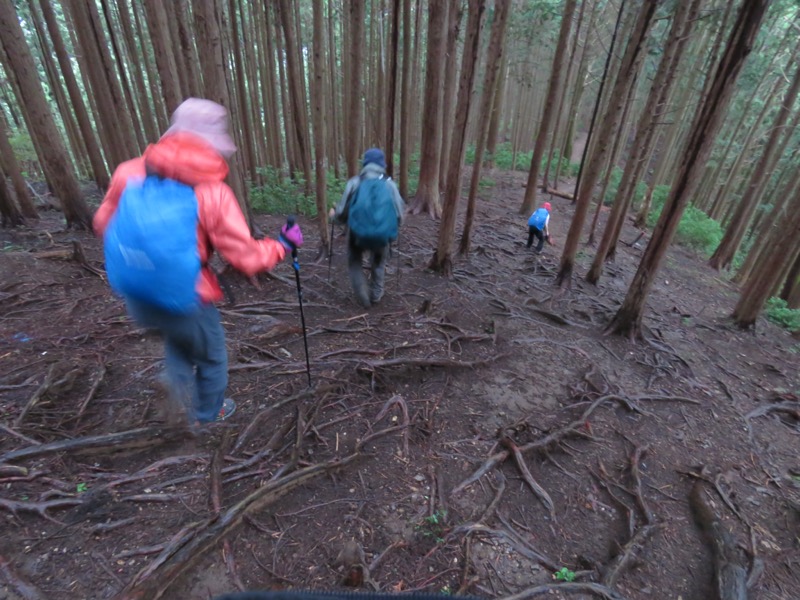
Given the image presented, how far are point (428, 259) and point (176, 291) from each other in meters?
6.32

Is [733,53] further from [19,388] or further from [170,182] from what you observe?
[19,388]

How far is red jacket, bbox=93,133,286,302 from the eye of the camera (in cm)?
223

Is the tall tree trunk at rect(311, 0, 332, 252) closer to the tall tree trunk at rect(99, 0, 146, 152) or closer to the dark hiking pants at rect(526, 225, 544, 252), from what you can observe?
the tall tree trunk at rect(99, 0, 146, 152)

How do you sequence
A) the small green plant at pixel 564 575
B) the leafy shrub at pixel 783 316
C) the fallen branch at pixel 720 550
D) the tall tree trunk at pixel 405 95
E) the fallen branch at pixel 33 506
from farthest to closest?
1. the tall tree trunk at pixel 405 95
2. the leafy shrub at pixel 783 316
3. the fallen branch at pixel 720 550
4. the small green plant at pixel 564 575
5. the fallen branch at pixel 33 506

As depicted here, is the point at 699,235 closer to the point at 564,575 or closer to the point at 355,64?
the point at 355,64

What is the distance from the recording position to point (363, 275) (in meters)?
5.82

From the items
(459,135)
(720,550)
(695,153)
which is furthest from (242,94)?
(720,550)

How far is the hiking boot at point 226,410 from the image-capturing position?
3439 millimetres

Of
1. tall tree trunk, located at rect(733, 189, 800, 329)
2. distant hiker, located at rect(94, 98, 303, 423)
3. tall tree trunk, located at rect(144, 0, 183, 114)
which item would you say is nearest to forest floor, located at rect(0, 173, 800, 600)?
distant hiker, located at rect(94, 98, 303, 423)

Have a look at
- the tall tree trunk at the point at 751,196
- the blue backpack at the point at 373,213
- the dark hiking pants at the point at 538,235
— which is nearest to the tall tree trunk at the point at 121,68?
the blue backpack at the point at 373,213

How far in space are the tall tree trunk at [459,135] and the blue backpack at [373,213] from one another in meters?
2.09

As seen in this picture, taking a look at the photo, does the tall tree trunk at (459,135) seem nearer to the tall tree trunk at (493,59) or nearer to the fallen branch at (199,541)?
the tall tree trunk at (493,59)

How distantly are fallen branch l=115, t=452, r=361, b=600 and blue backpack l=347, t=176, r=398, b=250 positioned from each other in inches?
117

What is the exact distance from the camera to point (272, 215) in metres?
10.9
